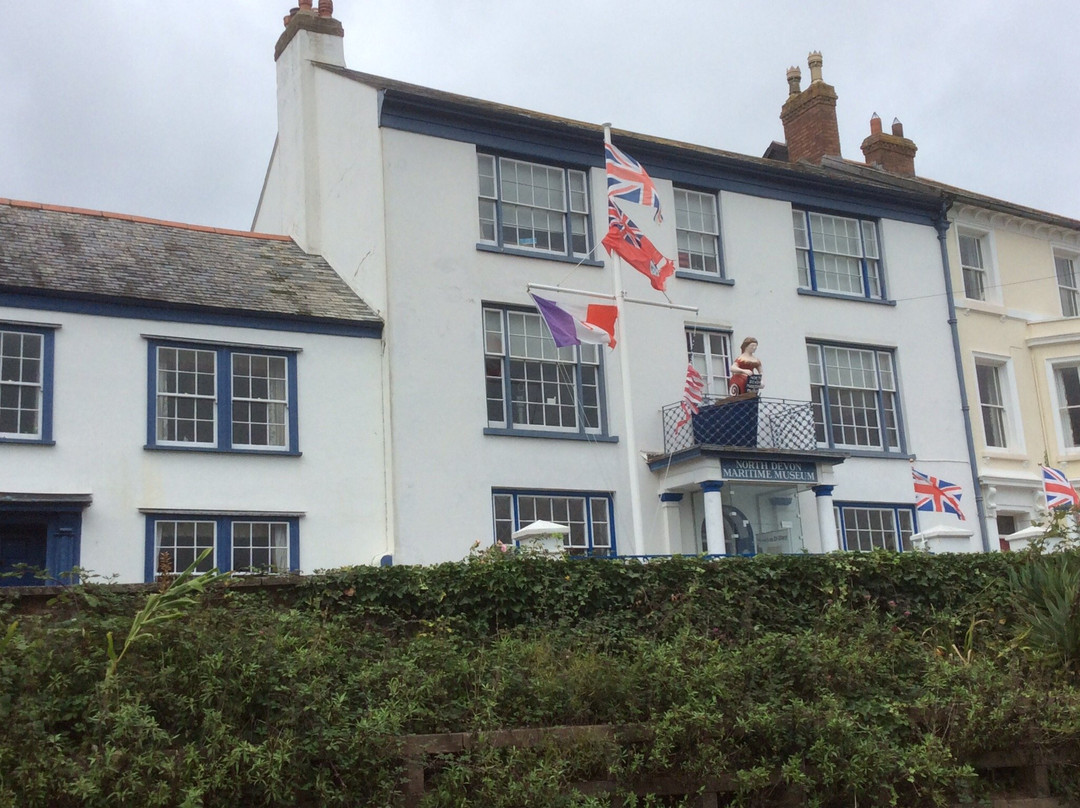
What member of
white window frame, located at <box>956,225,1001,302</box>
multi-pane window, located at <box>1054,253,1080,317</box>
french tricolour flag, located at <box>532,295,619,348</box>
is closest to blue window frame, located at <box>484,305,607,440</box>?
french tricolour flag, located at <box>532,295,619,348</box>

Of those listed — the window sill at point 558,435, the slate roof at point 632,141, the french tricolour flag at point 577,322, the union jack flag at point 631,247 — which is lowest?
the window sill at point 558,435

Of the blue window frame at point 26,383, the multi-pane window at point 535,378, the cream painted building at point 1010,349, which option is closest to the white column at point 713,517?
the multi-pane window at point 535,378

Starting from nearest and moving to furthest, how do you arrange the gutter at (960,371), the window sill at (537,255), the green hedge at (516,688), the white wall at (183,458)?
the green hedge at (516,688), the white wall at (183,458), the window sill at (537,255), the gutter at (960,371)

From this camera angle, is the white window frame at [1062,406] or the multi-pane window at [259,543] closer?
the multi-pane window at [259,543]

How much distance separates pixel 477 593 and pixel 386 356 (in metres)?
8.40

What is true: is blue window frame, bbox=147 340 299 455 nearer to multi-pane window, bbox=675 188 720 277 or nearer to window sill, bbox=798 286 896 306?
multi-pane window, bbox=675 188 720 277

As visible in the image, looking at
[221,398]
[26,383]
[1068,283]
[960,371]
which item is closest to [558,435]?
[221,398]

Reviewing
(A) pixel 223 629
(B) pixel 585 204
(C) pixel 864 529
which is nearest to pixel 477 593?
(A) pixel 223 629

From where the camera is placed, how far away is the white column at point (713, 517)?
20.0 metres

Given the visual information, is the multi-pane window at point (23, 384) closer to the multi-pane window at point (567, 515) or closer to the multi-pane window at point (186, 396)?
the multi-pane window at point (186, 396)

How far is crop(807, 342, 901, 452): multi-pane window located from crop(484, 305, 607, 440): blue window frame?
4.80 m

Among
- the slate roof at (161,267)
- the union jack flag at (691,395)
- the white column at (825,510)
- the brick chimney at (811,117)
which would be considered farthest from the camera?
the brick chimney at (811,117)

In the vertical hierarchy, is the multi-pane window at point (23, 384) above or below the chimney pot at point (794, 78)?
below

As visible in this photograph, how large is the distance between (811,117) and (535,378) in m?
12.7
